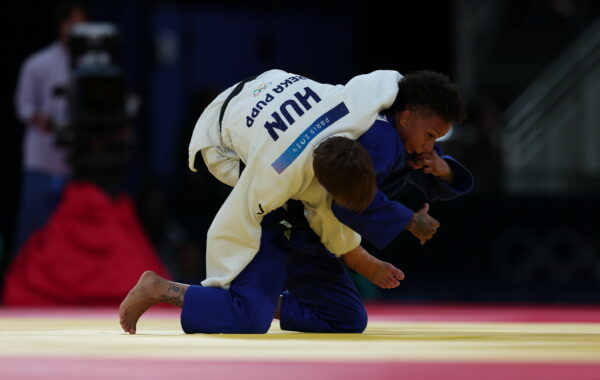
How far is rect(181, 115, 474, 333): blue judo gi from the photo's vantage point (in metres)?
2.84

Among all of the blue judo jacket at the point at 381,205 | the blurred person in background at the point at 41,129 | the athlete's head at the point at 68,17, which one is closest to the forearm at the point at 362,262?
the blue judo jacket at the point at 381,205

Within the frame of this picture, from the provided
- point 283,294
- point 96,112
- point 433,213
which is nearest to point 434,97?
point 283,294

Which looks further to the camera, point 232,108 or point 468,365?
point 232,108

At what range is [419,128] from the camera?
2.94 meters

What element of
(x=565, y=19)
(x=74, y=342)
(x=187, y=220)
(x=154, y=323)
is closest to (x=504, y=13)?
(x=565, y=19)

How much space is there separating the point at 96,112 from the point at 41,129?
32cm

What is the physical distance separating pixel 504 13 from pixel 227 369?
804 cm

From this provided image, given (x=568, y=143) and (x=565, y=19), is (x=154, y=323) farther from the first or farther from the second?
(x=565, y=19)

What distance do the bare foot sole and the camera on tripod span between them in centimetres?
276

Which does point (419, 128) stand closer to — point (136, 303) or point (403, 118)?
point (403, 118)

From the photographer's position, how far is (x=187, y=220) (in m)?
6.97

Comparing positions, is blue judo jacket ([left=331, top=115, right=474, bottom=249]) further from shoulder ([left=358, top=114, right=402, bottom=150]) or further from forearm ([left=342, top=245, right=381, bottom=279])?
forearm ([left=342, top=245, right=381, bottom=279])

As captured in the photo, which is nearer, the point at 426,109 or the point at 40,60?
the point at 426,109

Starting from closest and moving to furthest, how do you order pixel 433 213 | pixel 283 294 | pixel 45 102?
pixel 283 294 < pixel 45 102 < pixel 433 213
